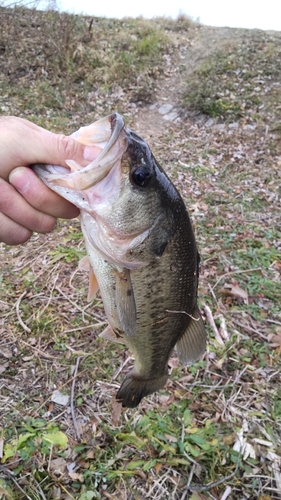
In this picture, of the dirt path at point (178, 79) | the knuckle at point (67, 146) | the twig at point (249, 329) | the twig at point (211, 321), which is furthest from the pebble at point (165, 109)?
the knuckle at point (67, 146)

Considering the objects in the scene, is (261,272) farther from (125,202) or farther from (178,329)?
(125,202)

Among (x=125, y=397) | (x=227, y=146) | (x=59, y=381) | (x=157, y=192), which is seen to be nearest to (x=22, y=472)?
(x=59, y=381)

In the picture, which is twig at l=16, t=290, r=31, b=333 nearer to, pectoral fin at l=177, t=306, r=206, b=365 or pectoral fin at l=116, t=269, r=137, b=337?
pectoral fin at l=177, t=306, r=206, b=365

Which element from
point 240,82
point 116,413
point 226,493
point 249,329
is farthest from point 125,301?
point 240,82

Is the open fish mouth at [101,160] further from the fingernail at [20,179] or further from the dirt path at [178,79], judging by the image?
the dirt path at [178,79]

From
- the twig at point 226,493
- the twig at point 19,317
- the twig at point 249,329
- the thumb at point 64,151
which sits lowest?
the twig at point 226,493

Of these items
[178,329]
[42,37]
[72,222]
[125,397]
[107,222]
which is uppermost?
[42,37]

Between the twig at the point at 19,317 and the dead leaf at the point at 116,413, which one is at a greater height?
the twig at the point at 19,317
